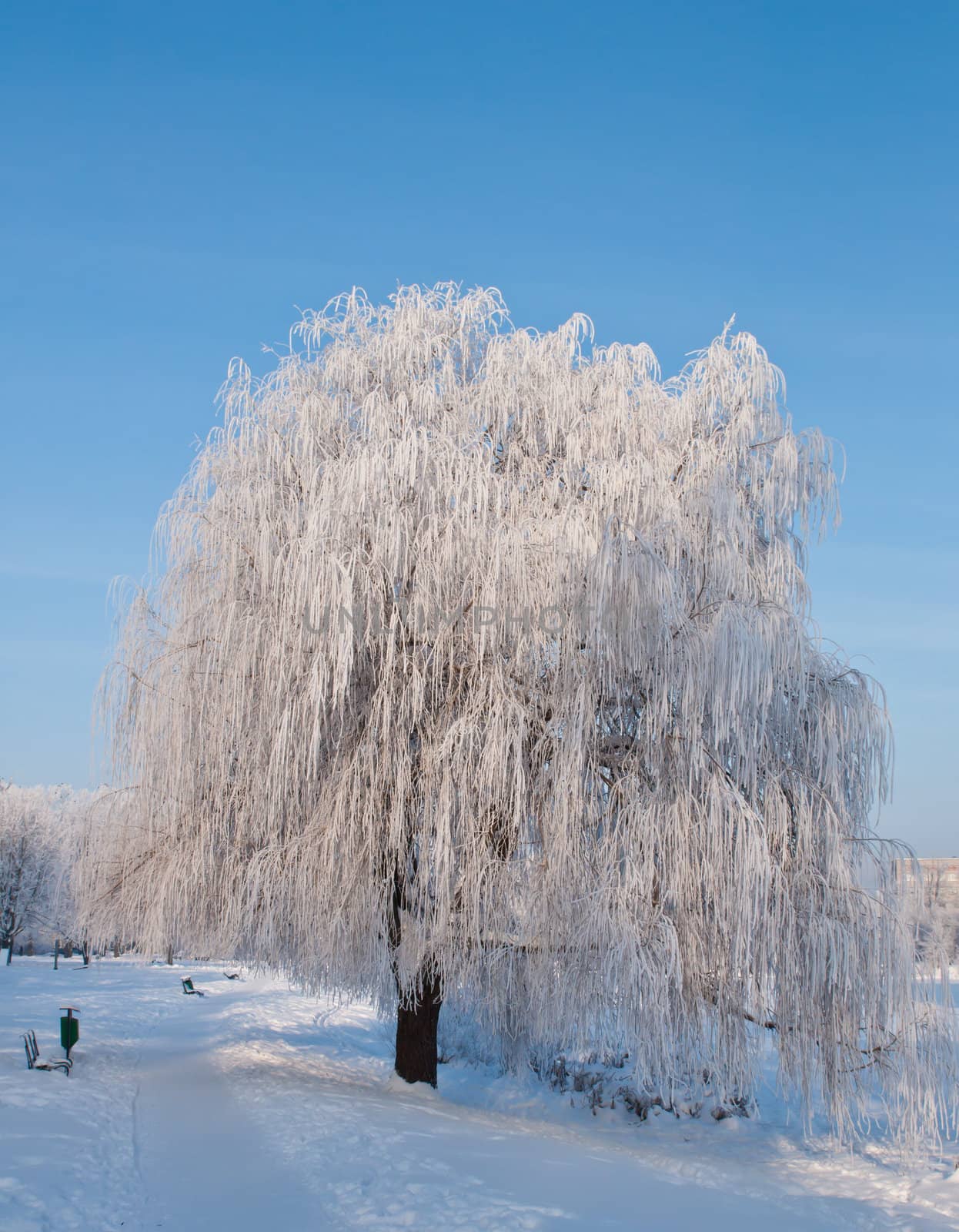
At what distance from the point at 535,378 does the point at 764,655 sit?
361 cm

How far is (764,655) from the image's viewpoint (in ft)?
22.6

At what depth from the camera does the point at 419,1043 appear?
29.1 feet

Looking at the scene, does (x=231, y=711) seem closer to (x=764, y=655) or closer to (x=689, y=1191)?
(x=764, y=655)

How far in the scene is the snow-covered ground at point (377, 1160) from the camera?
4871 millimetres

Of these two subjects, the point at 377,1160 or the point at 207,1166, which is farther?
the point at 377,1160

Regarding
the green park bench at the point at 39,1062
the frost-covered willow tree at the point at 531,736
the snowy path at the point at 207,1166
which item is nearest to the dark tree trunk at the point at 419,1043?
the frost-covered willow tree at the point at 531,736

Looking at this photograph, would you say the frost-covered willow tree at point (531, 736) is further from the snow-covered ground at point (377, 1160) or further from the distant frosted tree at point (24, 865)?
the distant frosted tree at point (24, 865)

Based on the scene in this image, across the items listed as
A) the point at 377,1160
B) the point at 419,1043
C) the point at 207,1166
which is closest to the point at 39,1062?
the point at 419,1043

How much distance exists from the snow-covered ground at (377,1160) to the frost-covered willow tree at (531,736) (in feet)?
2.24

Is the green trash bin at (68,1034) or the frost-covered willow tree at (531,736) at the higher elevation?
the frost-covered willow tree at (531,736)

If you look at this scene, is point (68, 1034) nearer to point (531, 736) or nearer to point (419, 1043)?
point (419, 1043)

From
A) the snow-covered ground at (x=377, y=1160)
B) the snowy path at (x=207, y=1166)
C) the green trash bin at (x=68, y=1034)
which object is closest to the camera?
the snowy path at (x=207, y=1166)

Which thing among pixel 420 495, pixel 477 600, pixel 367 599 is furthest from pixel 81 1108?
pixel 420 495

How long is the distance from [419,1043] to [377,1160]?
3184 mm
